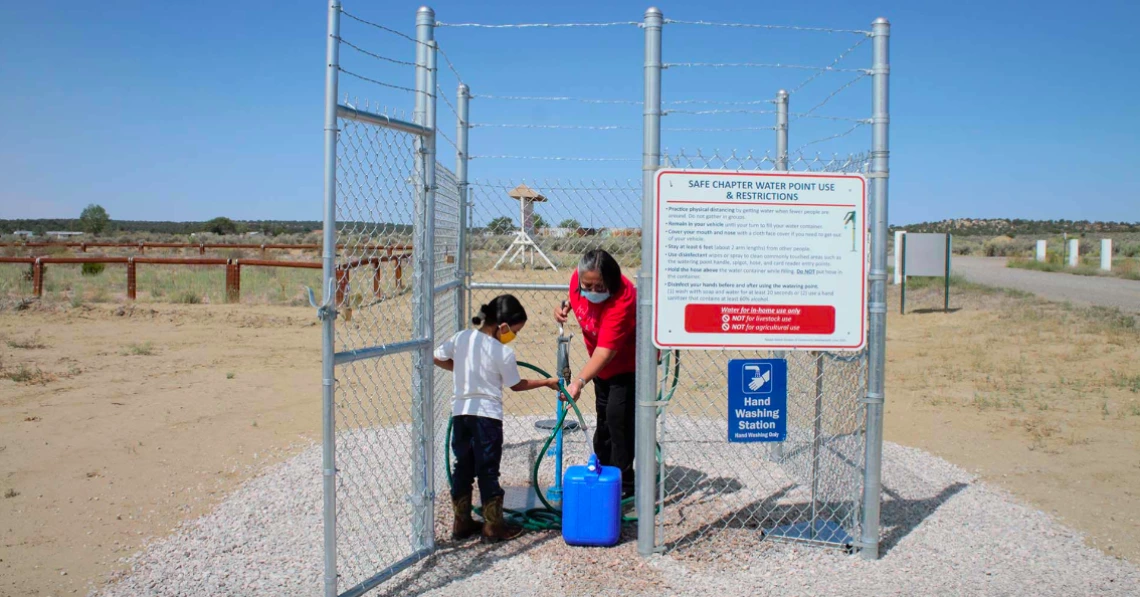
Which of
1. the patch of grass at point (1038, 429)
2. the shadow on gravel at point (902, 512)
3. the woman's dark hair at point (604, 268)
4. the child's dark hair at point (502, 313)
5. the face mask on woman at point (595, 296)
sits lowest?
the shadow on gravel at point (902, 512)

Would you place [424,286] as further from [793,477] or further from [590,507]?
[793,477]

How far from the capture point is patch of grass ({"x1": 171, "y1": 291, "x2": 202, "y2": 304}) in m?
17.9

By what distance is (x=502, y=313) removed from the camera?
4.67 meters

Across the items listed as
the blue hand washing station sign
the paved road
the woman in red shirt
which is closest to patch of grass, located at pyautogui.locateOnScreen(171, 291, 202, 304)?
the woman in red shirt

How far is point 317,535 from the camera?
499cm

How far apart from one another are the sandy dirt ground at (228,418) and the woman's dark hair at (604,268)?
2.96m

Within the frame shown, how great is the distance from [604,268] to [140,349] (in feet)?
31.1

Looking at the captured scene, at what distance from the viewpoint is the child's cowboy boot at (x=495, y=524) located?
4.82m

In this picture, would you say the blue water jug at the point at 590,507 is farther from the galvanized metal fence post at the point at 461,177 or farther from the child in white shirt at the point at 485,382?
the galvanized metal fence post at the point at 461,177

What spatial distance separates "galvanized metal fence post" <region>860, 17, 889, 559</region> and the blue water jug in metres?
1.39

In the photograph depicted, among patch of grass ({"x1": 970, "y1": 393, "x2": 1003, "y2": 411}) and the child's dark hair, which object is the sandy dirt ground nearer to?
patch of grass ({"x1": 970, "y1": 393, "x2": 1003, "y2": 411})

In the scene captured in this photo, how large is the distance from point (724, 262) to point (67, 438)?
5873 millimetres

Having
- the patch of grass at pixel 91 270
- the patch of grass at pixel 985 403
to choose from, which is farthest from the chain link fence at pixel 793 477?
the patch of grass at pixel 91 270

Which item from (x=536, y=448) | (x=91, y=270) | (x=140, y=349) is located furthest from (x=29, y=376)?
(x=91, y=270)
